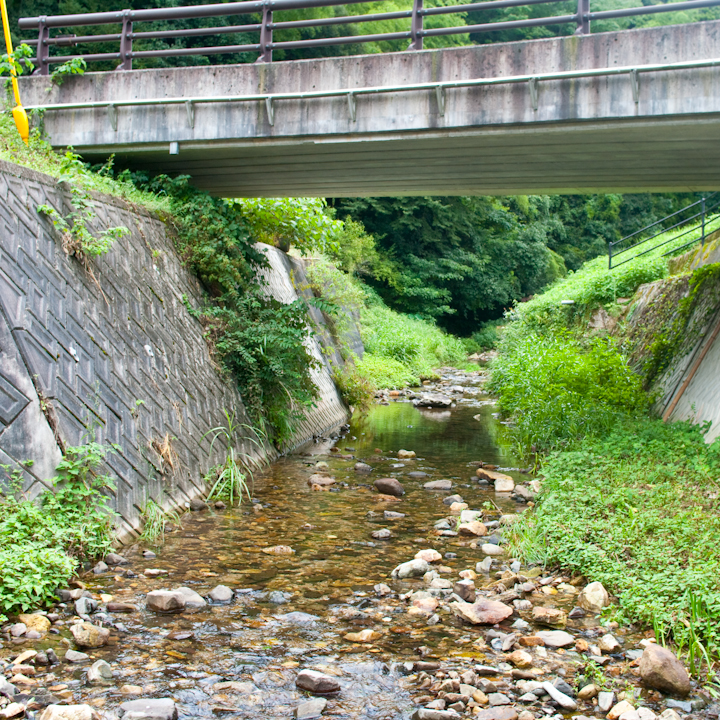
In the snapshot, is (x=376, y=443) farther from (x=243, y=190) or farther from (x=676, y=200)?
(x=676, y=200)

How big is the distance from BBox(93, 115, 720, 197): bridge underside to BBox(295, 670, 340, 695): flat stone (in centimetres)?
699

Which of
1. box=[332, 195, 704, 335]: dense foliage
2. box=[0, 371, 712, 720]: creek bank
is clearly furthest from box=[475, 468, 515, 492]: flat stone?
box=[332, 195, 704, 335]: dense foliage

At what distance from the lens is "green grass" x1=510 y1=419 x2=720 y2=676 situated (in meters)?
4.55

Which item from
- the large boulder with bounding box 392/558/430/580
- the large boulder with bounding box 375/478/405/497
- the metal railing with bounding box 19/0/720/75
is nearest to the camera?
the large boulder with bounding box 392/558/430/580

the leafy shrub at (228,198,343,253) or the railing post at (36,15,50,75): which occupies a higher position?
the railing post at (36,15,50,75)

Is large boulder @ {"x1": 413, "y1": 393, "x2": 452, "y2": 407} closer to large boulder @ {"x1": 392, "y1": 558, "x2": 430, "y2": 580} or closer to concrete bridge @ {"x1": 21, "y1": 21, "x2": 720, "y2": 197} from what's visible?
concrete bridge @ {"x1": 21, "y1": 21, "x2": 720, "y2": 197}

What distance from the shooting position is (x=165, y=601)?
189 inches

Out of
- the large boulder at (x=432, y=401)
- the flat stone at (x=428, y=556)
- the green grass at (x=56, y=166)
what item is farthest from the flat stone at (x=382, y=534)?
the large boulder at (x=432, y=401)

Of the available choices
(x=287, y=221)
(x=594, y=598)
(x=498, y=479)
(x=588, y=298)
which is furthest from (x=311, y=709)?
(x=588, y=298)

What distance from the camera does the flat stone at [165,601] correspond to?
15.8 ft

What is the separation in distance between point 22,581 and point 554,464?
19.5 ft

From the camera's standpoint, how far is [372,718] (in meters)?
3.60

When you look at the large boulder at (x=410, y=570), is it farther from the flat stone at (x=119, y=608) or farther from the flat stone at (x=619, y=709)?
the flat stone at (x=619, y=709)

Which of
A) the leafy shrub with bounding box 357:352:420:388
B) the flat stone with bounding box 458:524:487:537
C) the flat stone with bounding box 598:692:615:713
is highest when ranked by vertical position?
the flat stone with bounding box 598:692:615:713
